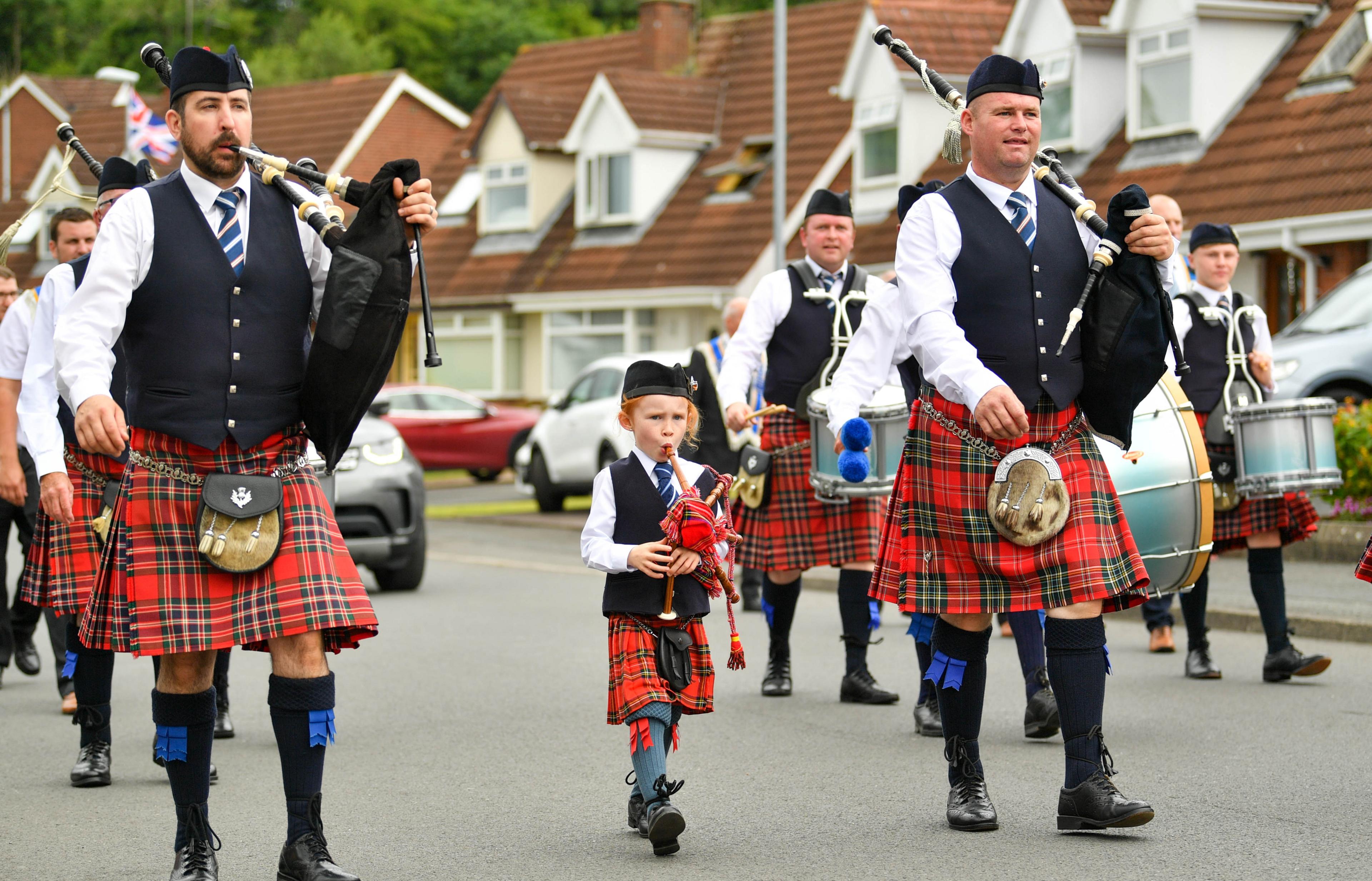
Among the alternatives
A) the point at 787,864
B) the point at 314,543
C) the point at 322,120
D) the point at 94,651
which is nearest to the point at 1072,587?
the point at 787,864

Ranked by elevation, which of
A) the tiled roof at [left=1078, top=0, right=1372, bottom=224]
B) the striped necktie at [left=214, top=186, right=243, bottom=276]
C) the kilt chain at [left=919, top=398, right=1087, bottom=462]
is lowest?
the kilt chain at [left=919, top=398, right=1087, bottom=462]

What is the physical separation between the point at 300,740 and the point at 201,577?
509mm

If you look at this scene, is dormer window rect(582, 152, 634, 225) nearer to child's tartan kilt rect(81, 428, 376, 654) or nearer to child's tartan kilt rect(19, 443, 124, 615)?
child's tartan kilt rect(19, 443, 124, 615)

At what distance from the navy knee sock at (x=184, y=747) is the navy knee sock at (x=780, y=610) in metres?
3.76

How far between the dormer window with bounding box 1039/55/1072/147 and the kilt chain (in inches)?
755

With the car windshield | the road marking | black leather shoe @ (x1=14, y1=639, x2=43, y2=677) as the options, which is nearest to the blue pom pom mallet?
black leather shoe @ (x1=14, y1=639, x2=43, y2=677)

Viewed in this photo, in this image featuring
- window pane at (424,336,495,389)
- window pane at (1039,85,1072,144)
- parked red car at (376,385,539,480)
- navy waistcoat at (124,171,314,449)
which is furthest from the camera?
window pane at (424,336,495,389)

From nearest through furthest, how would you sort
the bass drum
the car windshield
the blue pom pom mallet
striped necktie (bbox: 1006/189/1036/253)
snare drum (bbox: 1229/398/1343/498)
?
striped necktie (bbox: 1006/189/1036/253), the blue pom pom mallet, the bass drum, snare drum (bbox: 1229/398/1343/498), the car windshield

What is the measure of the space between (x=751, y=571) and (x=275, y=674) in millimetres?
8138

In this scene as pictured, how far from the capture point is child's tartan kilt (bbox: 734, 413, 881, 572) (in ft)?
26.5

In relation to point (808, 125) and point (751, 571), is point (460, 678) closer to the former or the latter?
point (751, 571)

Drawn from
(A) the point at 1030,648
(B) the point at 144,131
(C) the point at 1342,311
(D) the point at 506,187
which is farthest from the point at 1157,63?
(A) the point at 1030,648

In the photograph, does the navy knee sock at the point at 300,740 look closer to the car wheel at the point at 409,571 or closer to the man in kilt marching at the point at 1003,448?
the man in kilt marching at the point at 1003,448

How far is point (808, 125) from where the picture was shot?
1187 inches
